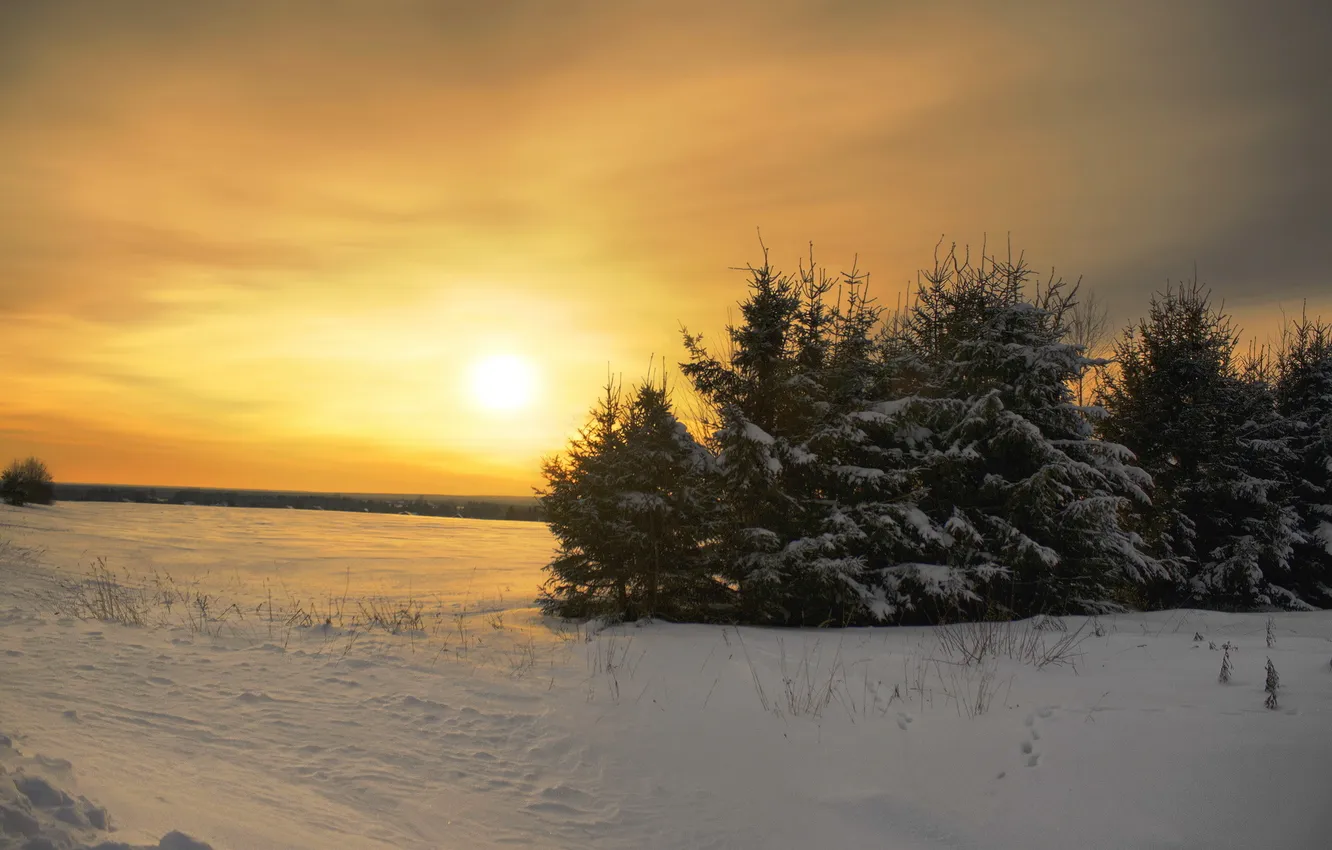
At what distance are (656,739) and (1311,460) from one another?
891 inches

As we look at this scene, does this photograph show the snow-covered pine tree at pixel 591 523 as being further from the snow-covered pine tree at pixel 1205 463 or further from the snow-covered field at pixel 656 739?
the snow-covered pine tree at pixel 1205 463

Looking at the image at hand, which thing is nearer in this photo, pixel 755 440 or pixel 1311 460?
pixel 755 440

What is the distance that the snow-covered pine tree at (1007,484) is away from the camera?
1391 cm

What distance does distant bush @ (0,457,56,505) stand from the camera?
169 feet

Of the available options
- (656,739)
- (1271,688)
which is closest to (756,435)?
(656,739)

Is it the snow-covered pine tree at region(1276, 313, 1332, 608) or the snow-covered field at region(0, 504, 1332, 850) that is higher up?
the snow-covered pine tree at region(1276, 313, 1332, 608)

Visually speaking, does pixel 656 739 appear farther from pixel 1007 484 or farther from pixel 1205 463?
pixel 1205 463

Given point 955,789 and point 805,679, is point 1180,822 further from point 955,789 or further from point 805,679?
point 805,679

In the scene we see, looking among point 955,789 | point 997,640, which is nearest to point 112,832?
point 955,789

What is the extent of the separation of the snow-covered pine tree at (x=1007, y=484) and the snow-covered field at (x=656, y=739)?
2.61 meters

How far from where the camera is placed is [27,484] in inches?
2121

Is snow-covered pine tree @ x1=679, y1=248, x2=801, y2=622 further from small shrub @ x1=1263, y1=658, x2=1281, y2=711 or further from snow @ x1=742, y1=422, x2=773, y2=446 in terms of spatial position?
small shrub @ x1=1263, y1=658, x2=1281, y2=711

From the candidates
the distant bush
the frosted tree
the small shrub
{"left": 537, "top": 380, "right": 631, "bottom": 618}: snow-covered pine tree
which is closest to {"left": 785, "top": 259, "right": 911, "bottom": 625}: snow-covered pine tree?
the frosted tree

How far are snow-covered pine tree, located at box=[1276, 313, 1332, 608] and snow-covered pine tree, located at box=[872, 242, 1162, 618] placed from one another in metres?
8.41
